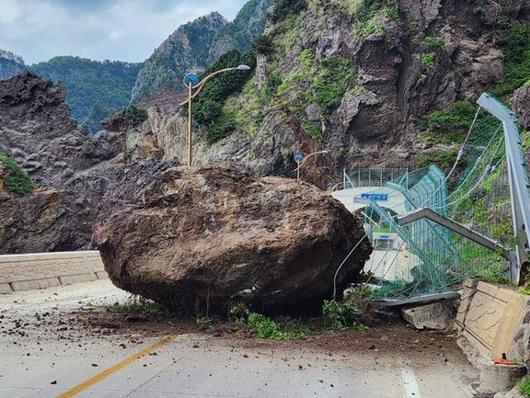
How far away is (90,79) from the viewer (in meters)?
177

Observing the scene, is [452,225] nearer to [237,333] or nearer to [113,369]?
[237,333]

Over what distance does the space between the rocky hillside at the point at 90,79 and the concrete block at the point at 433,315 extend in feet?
506

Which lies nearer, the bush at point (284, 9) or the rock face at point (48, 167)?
the rock face at point (48, 167)

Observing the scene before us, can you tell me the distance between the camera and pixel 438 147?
186 feet

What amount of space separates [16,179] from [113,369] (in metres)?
27.9

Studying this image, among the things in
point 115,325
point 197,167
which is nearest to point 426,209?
point 197,167

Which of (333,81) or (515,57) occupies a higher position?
(333,81)

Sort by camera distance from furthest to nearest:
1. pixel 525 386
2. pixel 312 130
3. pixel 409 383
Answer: pixel 312 130 < pixel 409 383 < pixel 525 386

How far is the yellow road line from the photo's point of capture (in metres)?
6.36

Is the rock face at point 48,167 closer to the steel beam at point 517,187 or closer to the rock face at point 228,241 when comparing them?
the rock face at point 228,241

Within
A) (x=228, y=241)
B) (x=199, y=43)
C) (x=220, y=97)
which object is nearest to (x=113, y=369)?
(x=228, y=241)

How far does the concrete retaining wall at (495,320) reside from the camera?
21.8 feet

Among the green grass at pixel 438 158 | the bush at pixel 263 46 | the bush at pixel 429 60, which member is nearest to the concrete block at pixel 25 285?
the green grass at pixel 438 158

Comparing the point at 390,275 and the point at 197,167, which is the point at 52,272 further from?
the point at 390,275
